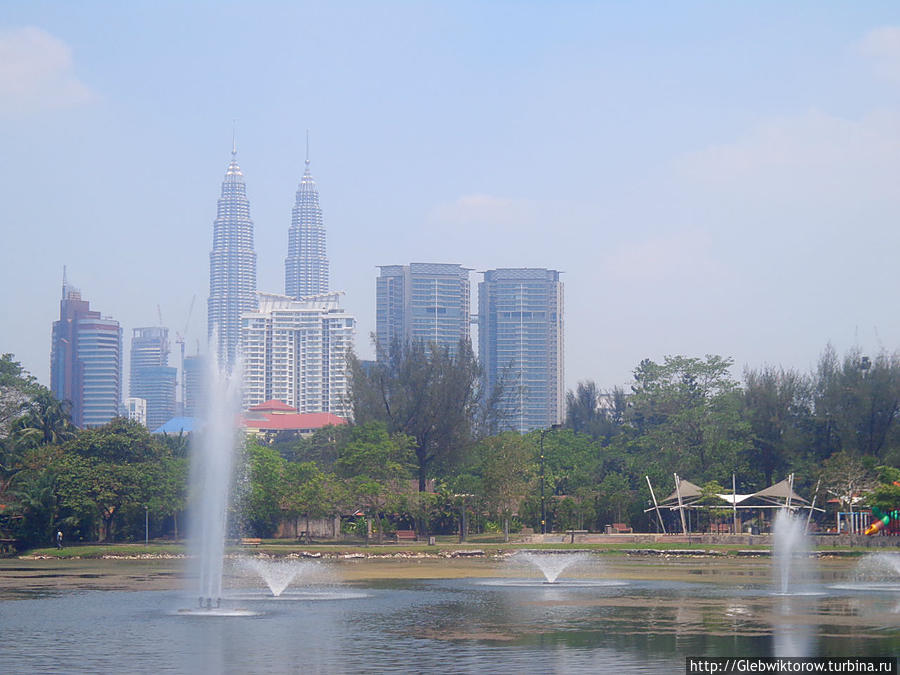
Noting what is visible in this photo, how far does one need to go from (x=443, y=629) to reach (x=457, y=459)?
7507 centimetres

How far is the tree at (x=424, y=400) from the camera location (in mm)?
106625

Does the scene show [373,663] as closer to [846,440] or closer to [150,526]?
[150,526]

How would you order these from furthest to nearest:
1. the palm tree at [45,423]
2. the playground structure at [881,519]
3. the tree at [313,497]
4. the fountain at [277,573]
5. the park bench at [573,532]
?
the palm tree at [45,423]
the tree at [313,497]
the park bench at [573,532]
the playground structure at [881,519]
the fountain at [277,573]

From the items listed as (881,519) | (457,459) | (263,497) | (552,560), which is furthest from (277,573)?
(457,459)

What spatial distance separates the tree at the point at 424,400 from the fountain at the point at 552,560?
1308 inches

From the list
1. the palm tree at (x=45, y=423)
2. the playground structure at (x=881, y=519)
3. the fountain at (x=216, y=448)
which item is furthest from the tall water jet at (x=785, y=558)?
the palm tree at (x=45, y=423)

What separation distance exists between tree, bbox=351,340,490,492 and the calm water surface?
60939 millimetres

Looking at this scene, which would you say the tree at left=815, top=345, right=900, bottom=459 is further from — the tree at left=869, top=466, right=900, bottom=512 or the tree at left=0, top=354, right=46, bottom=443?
the tree at left=0, top=354, right=46, bottom=443

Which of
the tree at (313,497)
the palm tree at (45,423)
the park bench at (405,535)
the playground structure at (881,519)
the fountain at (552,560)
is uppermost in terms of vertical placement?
the palm tree at (45,423)

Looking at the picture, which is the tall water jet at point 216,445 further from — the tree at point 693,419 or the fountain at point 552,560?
the tree at point 693,419

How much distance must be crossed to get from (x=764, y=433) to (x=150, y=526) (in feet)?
177

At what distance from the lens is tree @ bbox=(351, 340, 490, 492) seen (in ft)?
350

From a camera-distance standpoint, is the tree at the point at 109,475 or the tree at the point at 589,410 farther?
the tree at the point at 589,410

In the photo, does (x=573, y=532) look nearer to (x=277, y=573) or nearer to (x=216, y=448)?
(x=277, y=573)
